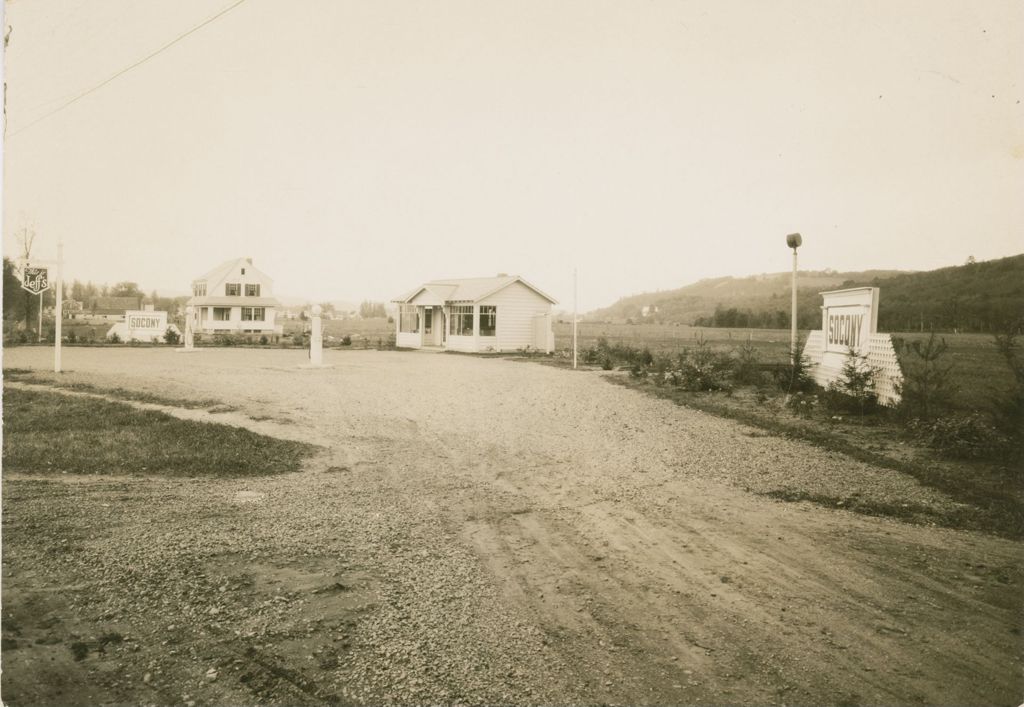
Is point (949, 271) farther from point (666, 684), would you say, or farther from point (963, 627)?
point (666, 684)

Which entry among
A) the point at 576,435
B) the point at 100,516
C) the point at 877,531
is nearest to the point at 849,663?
the point at 877,531

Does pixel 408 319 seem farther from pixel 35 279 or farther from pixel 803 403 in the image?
pixel 35 279

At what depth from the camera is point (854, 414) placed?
1040 cm

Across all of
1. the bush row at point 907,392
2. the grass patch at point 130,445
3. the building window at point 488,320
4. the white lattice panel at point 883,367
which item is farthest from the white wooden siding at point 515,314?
the grass patch at point 130,445

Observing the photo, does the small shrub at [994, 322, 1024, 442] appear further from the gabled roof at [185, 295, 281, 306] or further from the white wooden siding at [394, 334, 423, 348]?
the gabled roof at [185, 295, 281, 306]

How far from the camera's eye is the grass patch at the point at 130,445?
6.68 meters

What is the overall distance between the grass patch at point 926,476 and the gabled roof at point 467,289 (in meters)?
20.9

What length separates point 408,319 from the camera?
36.8 m

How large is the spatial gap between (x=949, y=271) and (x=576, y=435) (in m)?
5.49

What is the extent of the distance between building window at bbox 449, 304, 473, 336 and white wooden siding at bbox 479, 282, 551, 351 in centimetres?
109

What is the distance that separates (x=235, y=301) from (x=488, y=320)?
26561 mm

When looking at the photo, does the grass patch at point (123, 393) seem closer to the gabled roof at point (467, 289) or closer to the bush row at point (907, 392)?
the bush row at point (907, 392)

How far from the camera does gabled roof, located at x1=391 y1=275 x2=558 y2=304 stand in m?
31.0

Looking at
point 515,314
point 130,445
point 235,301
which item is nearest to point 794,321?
point 130,445
